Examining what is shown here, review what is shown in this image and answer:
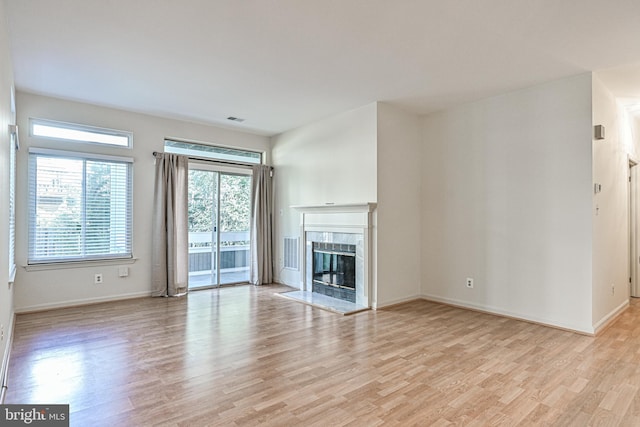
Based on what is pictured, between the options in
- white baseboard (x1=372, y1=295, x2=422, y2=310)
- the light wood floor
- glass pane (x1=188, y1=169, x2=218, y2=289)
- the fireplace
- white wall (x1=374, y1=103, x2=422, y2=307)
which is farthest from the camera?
glass pane (x1=188, y1=169, x2=218, y2=289)

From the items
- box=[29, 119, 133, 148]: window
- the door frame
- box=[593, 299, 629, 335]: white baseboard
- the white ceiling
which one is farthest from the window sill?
the door frame

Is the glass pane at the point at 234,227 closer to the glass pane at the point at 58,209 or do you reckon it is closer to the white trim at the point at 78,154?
the white trim at the point at 78,154

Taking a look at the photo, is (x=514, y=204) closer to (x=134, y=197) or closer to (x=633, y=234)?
(x=633, y=234)

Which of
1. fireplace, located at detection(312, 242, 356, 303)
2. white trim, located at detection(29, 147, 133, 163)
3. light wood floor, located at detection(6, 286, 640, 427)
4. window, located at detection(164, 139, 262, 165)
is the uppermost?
window, located at detection(164, 139, 262, 165)

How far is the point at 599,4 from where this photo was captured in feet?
8.37

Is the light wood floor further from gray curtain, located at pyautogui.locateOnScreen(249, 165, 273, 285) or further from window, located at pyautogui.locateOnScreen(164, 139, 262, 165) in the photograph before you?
window, located at pyautogui.locateOnScreen(164, 139, 262, 165)

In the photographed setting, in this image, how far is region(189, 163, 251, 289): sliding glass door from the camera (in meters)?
6.02

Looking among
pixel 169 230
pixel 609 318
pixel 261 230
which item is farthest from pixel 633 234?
pixel 169 230

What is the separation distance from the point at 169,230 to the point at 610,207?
19.9 feet

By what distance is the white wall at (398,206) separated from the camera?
16.0 feet

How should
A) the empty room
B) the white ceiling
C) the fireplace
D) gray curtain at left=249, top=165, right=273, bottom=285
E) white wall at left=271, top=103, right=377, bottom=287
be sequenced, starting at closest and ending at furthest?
1. the empty room
2. the white ceiling
3. white wall at left=271, top=103, right=377, bottom=287
4. the fireplace
5. gray curtain at left=249, top=165, right=273, bottom=285

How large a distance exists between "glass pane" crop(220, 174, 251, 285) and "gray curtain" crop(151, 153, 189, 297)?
2.49 feet

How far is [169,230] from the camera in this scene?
553cm

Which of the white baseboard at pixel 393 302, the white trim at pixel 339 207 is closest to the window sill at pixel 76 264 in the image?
the white trim at pixel 339 207
